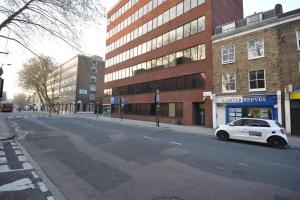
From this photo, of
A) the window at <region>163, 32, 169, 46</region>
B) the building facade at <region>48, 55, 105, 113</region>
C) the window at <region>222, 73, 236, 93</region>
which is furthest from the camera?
the building facade at <region>48, 55, 105, 113</region>

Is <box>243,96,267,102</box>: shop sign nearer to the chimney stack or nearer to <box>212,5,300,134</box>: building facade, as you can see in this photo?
<box>212,5,300,134</box>: building facade

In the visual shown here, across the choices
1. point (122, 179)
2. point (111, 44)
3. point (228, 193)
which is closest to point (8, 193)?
point (122, 179)

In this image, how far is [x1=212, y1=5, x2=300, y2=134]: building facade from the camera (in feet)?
53.5

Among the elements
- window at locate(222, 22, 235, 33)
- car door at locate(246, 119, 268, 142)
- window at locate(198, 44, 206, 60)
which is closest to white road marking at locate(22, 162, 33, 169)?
car door at locate(246, 119, 268, 142)

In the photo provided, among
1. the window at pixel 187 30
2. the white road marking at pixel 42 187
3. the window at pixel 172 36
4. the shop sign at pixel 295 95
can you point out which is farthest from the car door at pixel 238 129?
the window at pixel 172 36

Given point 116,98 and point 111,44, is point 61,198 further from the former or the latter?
point 111,44

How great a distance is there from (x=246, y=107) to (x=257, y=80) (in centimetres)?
271

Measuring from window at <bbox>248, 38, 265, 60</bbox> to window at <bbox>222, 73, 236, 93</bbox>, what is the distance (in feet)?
7.85

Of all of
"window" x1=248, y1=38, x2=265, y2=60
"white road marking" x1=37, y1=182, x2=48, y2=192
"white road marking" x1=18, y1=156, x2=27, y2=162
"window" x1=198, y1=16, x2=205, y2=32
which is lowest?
"white road marking" x1=18, y1=156, x2=27, y2=162

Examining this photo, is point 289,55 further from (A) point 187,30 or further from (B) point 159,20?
(B) point 159,20

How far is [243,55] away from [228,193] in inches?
692

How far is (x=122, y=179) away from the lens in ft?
17.4

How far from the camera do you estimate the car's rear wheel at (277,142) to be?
35.6 feet

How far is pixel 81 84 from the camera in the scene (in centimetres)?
6825
